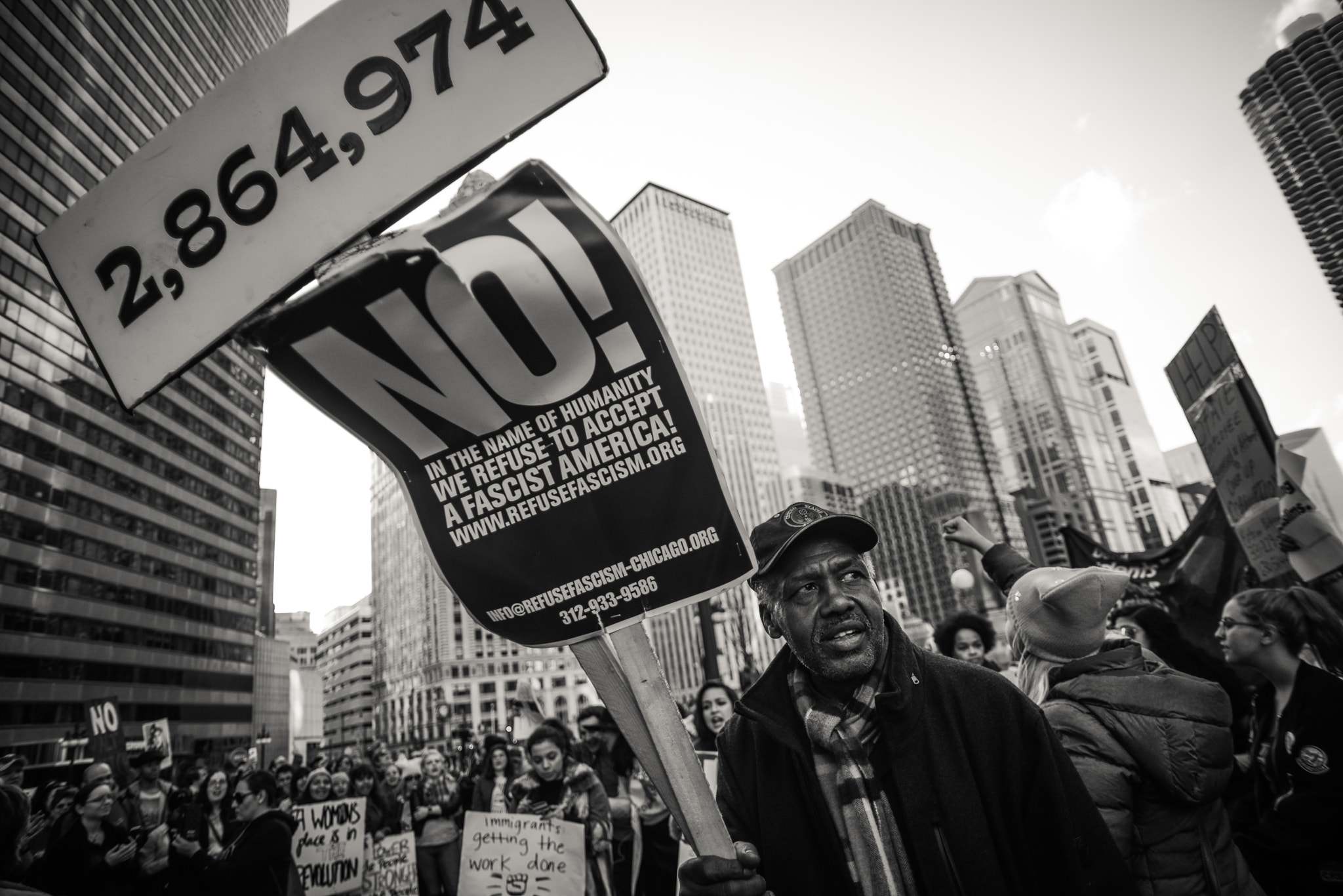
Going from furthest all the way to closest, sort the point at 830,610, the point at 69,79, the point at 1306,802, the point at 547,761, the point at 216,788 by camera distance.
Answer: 1. the point at 69,79
2. the point at 216,788
3. the point at 547,761
4. the point at 1306,802
5. the point at 830,610

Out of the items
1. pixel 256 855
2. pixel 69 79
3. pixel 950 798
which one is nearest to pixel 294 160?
pixel 950 798

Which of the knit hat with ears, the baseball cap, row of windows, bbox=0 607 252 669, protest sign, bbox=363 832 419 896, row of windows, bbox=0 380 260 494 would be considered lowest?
protest sign, bbox=363 832 419 896

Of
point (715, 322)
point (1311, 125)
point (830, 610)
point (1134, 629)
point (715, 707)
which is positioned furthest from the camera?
point (715, 322)

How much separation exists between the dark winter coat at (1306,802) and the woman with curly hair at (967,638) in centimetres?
270

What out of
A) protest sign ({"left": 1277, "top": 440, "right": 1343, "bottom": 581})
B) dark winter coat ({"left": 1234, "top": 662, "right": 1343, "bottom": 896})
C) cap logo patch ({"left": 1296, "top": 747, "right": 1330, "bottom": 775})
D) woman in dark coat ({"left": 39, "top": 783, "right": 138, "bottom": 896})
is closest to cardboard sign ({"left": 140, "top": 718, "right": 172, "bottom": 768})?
woman in dark coat ({"left": 39, "top": 783, "right": 138, "bottom": 896})

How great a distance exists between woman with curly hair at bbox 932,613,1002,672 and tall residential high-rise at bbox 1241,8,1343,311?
62291 mm

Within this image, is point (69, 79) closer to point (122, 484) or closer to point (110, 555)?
point (122, 484)

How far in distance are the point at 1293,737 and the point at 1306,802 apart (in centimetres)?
27

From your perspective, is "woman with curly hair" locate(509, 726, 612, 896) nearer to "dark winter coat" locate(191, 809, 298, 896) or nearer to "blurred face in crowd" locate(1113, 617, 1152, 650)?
"dark winter coat" locate(191, 809, 298, 896)

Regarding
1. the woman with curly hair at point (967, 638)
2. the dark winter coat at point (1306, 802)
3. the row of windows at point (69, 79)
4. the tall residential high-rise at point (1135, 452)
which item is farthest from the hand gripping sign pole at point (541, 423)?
the tall residential high-rise at point (1135, 452)

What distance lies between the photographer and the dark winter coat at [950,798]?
1.81 m

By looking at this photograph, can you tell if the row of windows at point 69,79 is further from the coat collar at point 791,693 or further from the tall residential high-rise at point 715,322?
the tall residential high-rise at point 715,322

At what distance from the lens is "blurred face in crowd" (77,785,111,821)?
16.9 ft

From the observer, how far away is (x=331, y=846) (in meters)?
7.04
